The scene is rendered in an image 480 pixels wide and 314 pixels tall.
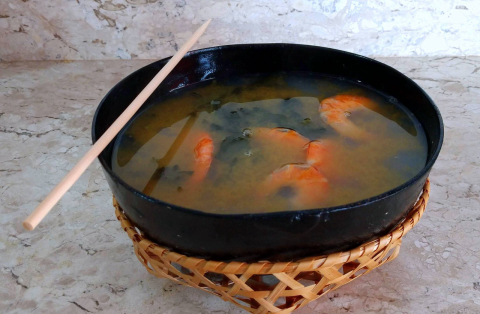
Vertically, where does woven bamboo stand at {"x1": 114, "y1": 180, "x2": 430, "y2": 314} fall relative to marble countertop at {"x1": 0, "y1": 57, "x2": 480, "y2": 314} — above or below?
above

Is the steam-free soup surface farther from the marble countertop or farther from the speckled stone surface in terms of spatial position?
the speckled stone surface

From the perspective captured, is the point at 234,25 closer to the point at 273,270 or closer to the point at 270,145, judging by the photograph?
the point at 270,145

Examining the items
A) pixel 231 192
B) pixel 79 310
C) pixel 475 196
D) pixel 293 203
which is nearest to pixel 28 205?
pixel 79 310

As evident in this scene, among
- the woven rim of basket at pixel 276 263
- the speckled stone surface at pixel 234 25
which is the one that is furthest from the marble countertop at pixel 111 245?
the speckled stone surface at pixel 234 25

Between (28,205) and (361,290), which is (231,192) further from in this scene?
(28,205)

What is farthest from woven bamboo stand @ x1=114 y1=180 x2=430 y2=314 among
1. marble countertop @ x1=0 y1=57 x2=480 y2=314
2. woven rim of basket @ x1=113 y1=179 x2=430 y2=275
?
marble countertop @ x1=0 y1=57 x2=480 y2=314

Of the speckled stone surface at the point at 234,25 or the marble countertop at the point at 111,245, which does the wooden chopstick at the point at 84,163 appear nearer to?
the marble countertop at the point at 111,245
